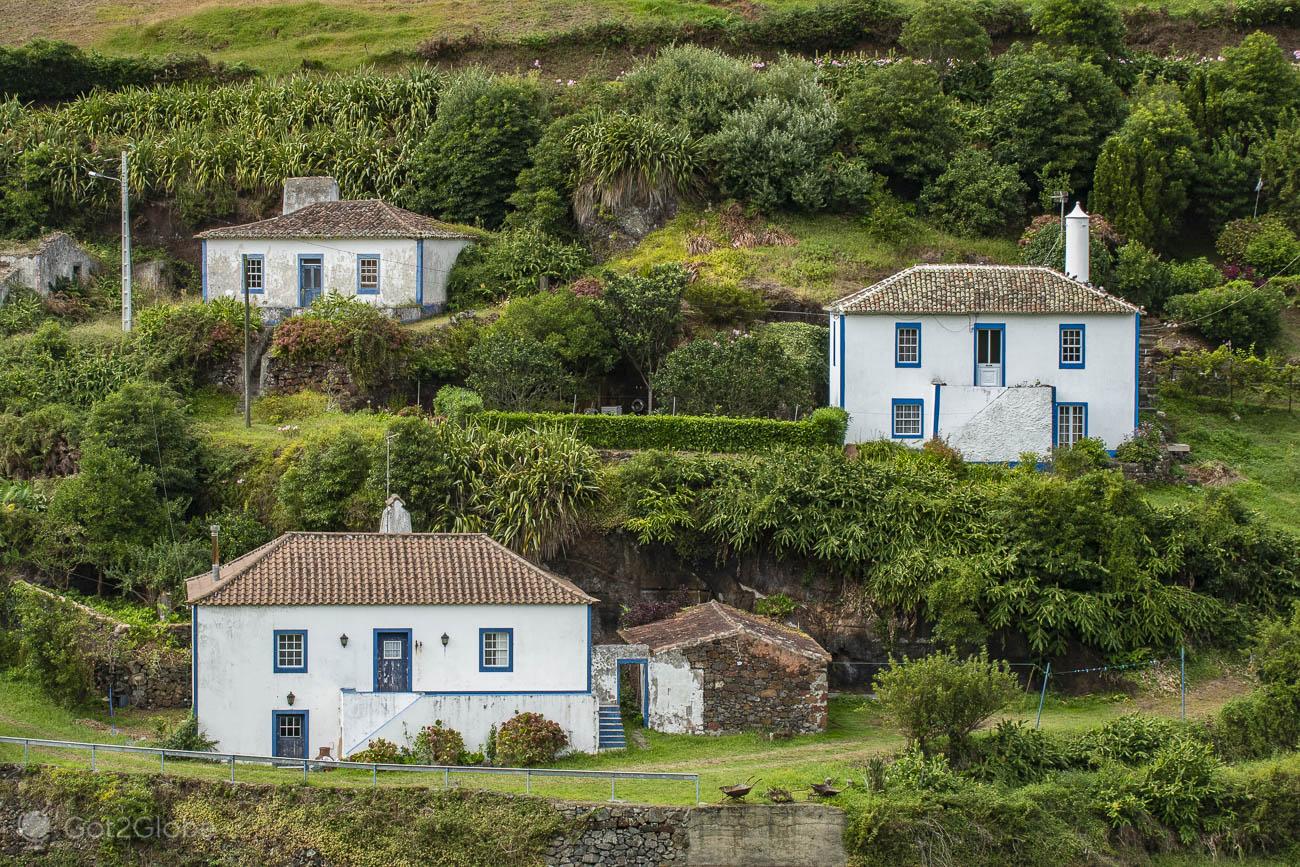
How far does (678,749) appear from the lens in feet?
128

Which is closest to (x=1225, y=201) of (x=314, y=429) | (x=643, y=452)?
(x=643, y=452)

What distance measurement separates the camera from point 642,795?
117 feet

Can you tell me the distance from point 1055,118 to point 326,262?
70.2ft

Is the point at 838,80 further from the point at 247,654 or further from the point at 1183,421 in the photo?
the point at 247,654

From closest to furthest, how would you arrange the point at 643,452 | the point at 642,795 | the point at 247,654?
the point at 642,795
the point at 247,654
the point at 643,452

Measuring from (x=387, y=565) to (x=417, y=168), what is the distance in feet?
77.1

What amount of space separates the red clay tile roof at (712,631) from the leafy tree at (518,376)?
8.64 metres

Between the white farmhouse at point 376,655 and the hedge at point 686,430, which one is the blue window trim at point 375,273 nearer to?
the hedge at point 686,430

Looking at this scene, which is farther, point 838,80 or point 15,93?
point 15,93

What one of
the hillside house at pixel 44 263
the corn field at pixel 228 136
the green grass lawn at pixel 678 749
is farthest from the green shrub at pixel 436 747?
the corn field at pixel 228 136

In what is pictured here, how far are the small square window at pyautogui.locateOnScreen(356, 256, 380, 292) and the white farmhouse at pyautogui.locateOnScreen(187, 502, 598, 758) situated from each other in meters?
16.6

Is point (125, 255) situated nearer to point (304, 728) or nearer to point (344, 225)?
point (344, 225)

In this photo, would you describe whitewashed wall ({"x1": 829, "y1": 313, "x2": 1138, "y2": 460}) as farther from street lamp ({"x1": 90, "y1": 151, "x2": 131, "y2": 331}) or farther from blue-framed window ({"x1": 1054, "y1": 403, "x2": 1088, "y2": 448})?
street lamp ({"x1": 90, "y1": 151, "x2": 131, "y2": 331})

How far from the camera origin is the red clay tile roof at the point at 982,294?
1940 inches
